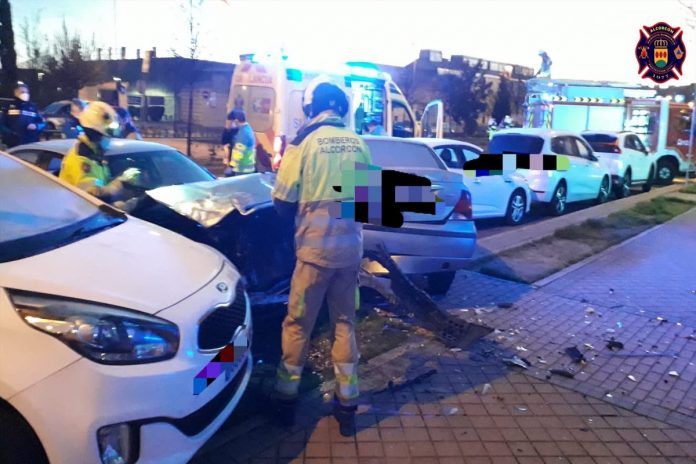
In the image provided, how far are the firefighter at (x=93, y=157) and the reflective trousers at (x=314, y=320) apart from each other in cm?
224

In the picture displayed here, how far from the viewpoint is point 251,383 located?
14.1 feet

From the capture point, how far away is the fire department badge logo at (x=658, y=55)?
59.8 ft

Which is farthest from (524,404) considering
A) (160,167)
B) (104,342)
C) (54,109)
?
(54,109)

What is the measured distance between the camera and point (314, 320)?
3.74 m

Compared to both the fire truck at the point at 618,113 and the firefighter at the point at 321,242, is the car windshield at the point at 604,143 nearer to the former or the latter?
the fire truck at the point at 618,113

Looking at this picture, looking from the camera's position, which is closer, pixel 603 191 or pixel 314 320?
pixel 314 320

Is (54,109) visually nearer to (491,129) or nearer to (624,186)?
(491,129)

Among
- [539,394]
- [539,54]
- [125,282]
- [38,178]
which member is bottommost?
[539,394]

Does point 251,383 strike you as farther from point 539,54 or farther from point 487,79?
point 487,79

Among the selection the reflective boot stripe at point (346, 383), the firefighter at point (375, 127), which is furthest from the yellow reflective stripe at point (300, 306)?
the firefighter at point (375, 127)

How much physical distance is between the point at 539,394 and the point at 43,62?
99.0 ft

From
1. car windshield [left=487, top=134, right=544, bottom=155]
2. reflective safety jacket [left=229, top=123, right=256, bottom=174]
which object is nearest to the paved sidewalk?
car windshield [left=487, top=134, right=544, bottom=155]

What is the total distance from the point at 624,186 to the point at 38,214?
53.4ft

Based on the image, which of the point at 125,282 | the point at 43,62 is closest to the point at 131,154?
the point at 125,282
